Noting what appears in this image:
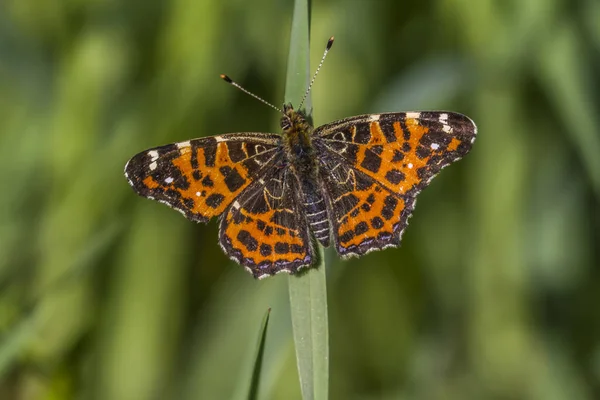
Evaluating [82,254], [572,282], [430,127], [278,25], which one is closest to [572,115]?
[430,127]

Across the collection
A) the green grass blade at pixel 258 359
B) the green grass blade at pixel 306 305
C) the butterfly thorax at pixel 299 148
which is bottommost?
the green grass blade at pixel 258 359

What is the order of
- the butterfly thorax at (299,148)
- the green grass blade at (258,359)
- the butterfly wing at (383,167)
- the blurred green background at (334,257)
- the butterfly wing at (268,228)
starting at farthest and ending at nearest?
the blurred green background at (334,257)
the butterfly thorax at (299,148)
the butterfly wing at (383,167)
the butterfly wing at (268,228)
the green grass blade at (258,359)

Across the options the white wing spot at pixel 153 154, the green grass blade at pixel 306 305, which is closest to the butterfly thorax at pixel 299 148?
the green grass blade at pixel 306 305

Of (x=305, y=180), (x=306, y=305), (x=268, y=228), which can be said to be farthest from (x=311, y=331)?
(x=305, y=180)

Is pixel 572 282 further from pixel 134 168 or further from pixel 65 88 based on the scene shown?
pixel 65 88

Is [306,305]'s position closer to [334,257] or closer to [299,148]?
[334,257]

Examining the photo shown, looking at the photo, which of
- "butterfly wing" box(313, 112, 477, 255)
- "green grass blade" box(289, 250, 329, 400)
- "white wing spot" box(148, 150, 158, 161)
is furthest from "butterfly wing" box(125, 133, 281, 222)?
"green grass blade" box(289, 250, 329, 400)

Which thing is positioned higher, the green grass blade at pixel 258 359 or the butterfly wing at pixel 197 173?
the butterfly wing at pixel 197 173

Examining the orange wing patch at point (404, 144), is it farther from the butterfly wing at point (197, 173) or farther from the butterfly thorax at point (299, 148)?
the butterfly wing at point (197, 173)

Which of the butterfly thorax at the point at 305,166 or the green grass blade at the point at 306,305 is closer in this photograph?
the green grass blade at the point at 306,305
